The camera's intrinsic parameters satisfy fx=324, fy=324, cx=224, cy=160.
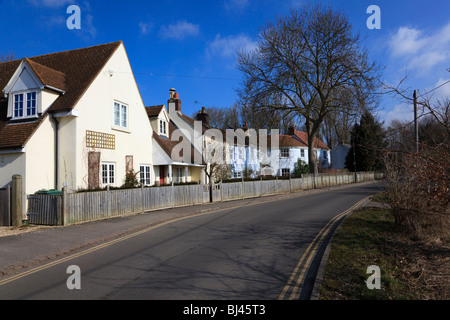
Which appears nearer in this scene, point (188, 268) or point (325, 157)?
point (188, 268)

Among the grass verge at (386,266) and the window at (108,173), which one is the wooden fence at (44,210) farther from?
the grass verge at (386,266)

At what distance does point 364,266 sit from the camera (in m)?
6.54

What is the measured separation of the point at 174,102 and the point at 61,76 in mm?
17436

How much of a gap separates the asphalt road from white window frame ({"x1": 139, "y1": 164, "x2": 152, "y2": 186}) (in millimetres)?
10251

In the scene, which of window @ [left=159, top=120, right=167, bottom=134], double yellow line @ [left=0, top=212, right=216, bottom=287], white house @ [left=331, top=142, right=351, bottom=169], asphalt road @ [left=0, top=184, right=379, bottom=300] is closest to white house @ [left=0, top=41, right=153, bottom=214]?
window @ [left=159, top=120, right=167, bottom=134]

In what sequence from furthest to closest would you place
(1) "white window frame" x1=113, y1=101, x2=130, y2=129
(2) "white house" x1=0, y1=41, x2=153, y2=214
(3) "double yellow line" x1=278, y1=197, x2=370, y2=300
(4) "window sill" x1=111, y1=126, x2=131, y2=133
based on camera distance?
(1) "white window frame" x1=113, y1=101, x2=130, y2=129
(4) "window sill" x1=111, y1=126, x2=131, y2=133
(2) "white house" x1=0, y1=41, x2=153, y2=214
(3) "double yellow line" x1=278, y1=197, x2=370, y2=300

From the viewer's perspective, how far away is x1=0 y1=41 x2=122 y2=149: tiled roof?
14836 mm

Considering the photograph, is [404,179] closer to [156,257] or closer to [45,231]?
[156,257]

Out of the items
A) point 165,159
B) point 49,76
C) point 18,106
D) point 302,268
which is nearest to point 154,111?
point 165,159

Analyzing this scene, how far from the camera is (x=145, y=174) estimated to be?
21.2 meters

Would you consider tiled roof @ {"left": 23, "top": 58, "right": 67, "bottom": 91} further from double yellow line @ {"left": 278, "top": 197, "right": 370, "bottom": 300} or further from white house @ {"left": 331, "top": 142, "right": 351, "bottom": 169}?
white house @ {"left": 331, "top": 142, "right": 351, "bottom": 169}

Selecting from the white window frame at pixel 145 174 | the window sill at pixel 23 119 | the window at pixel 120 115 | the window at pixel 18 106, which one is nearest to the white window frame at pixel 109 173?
the window at pixel 120 115

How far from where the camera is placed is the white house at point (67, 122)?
14656 mm

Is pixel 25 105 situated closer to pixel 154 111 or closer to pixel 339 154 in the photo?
pixel 154 111
